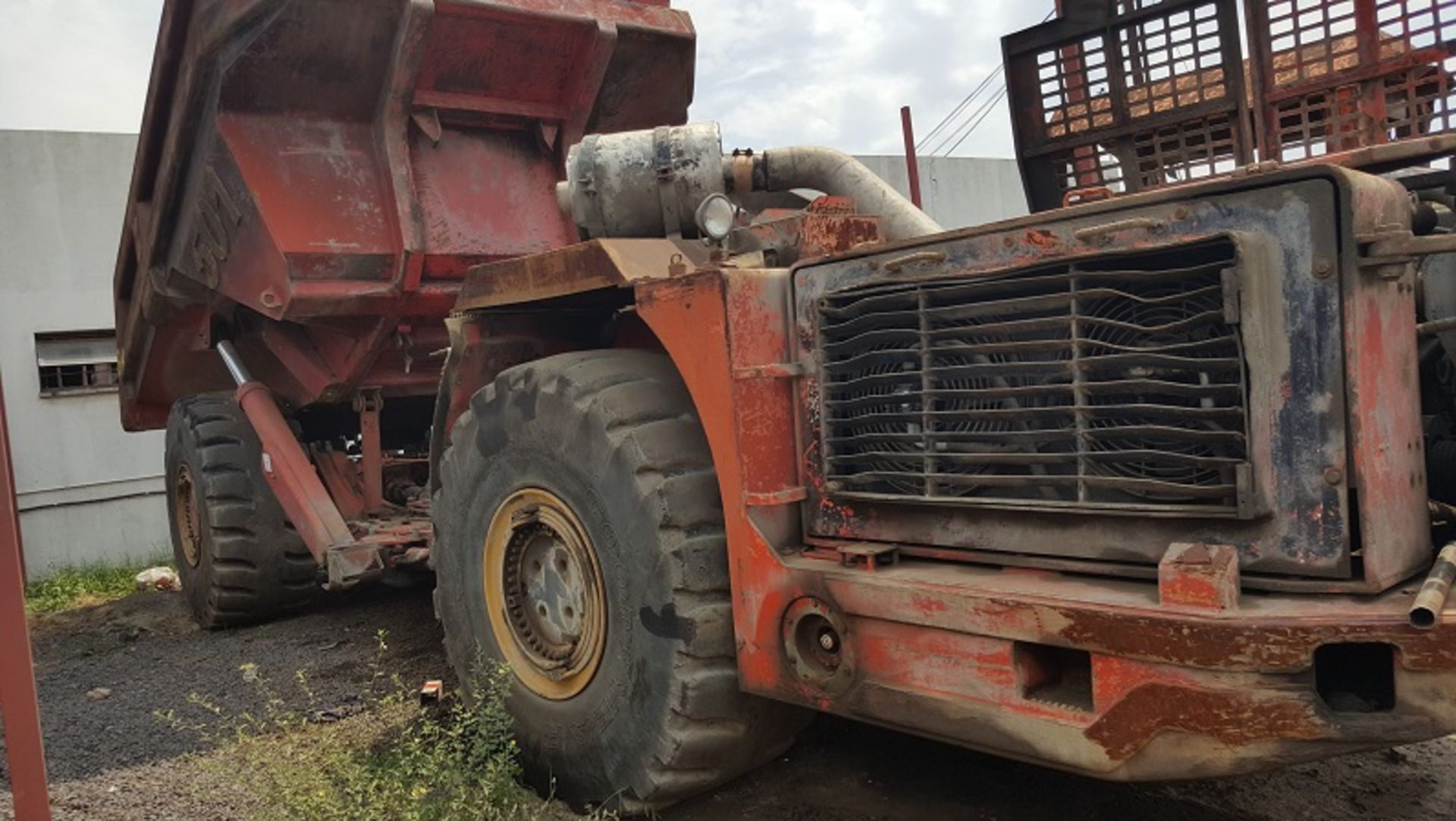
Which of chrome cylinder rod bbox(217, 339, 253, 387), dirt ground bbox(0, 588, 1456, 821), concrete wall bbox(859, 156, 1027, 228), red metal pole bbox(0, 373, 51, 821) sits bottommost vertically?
dirt ground bbox(0, 588, 1456, 821)

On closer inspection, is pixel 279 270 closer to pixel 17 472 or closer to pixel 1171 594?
pixel 1171 594

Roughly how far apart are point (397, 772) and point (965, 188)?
1541 centimetres

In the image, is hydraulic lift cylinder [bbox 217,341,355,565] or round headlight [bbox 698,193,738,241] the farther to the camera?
hydraulic lift cylinder [bbox 217,341,355,565]

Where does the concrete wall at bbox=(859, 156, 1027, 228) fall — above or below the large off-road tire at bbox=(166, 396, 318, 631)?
above

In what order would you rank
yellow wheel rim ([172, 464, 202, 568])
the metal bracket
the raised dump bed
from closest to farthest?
the metal bracket → the raised dump bed → yellow wheel rim ([172, 464, 202, 568])

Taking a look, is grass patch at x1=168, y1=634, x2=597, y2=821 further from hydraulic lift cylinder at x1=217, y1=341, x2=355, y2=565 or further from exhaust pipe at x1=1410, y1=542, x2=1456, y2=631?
exhaust pipe at x1=1410, y1=542, x2=1456, y2=631

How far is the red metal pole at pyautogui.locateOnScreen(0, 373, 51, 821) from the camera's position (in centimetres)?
239

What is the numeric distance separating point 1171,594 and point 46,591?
10.0 metres

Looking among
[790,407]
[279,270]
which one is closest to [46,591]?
[279,270]

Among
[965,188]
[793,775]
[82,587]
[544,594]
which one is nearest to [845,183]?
[544,594]

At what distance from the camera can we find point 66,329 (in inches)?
407

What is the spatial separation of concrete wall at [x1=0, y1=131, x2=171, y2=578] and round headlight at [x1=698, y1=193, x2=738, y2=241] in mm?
9066

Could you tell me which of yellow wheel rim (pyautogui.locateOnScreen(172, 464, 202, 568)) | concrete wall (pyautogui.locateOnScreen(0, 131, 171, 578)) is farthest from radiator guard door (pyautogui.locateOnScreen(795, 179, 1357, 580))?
concrete wall (pyautogui.locateOnScreen(0, 131, 171, 578))

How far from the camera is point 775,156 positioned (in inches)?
159
